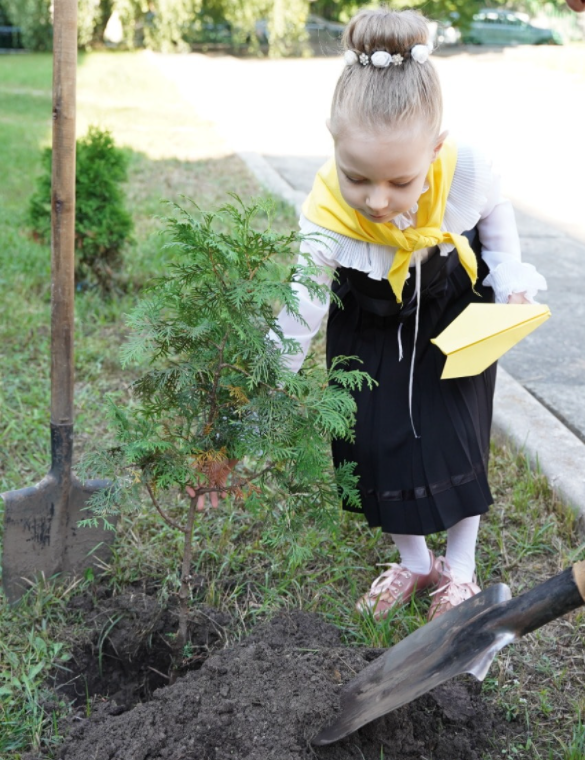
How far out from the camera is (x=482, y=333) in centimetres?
182

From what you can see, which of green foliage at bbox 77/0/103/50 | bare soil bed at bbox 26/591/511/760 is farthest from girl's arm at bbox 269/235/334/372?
green foliage at bbox 77/0/103/50

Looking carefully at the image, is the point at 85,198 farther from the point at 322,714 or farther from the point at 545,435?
the point at 322,714

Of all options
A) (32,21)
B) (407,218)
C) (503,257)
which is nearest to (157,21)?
(32,21)

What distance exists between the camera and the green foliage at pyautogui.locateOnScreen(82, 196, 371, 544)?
61.6 inches

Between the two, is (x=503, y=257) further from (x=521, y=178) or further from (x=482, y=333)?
(x=521, y=178)

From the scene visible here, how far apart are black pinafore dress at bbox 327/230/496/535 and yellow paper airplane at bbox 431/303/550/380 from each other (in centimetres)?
20

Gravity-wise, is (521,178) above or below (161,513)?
below

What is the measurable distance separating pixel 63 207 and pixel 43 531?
2.65 ft

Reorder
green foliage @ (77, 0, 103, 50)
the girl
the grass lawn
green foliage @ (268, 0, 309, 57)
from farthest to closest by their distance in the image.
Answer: green foliage @ (268, 0, 309, 57), green foliage @ (77, 0, 103, 50), the girl, the grass lawn

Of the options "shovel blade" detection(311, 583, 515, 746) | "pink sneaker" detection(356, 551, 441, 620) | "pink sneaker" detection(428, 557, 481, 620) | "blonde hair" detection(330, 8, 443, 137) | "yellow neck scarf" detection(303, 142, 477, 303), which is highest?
"blonde hair" detection(330, 8, 443, 137)

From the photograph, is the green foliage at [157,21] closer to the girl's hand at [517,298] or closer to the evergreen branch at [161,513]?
the girl's hand at [517,298]

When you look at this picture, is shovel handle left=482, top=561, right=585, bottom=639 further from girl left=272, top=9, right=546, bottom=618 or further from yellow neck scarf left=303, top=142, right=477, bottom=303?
yellow neck scarf left=303, top=142, right=477, bottom=303

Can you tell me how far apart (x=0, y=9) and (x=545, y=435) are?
101 ft

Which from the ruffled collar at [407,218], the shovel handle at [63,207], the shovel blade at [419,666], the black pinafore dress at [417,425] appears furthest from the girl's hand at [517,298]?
the shovel handle at [63,207]
